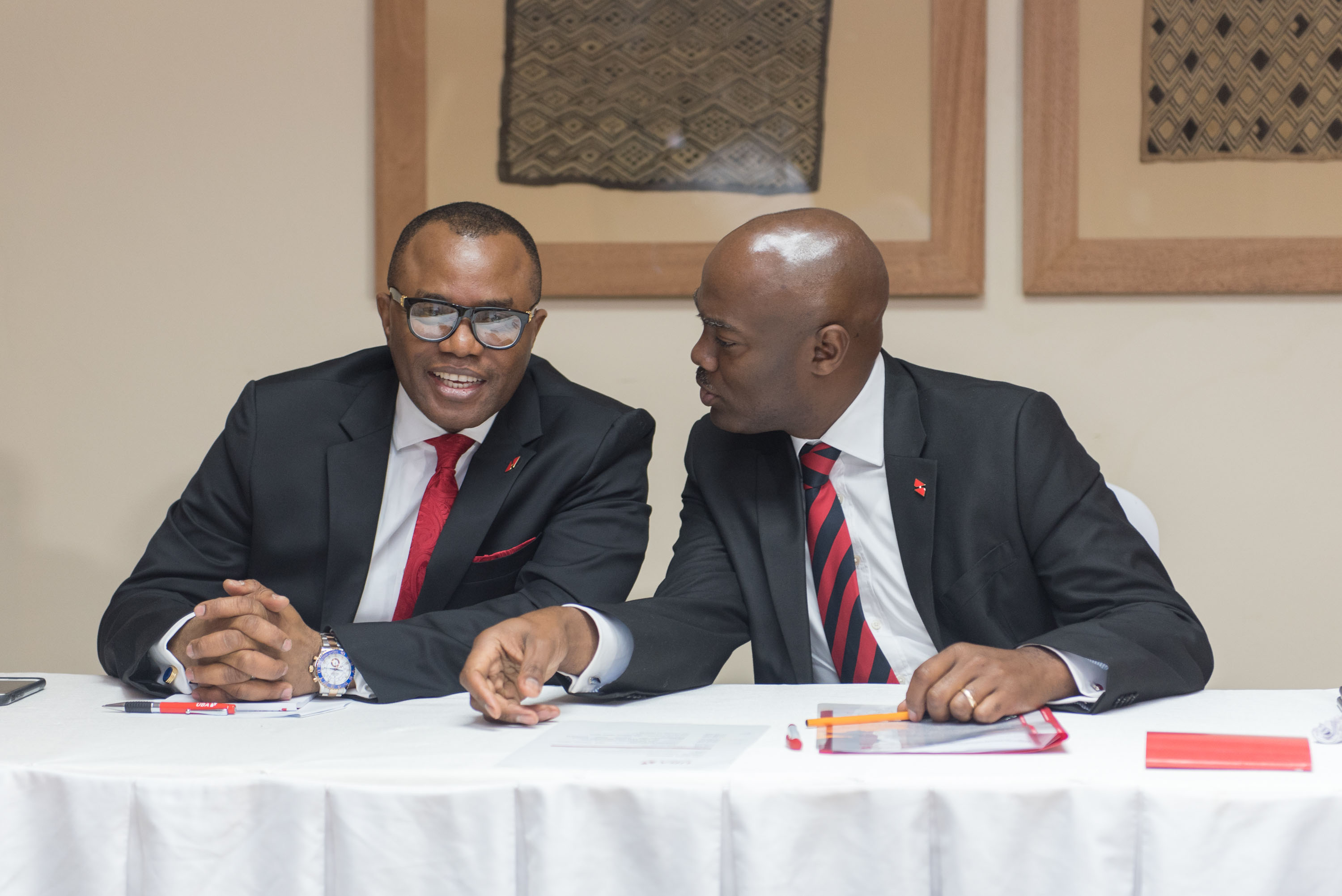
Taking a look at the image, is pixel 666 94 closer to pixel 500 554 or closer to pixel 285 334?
pixel 285 334

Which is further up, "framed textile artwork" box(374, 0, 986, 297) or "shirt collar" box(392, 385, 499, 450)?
"framed textile artwork" box(374, 0, 986, 297)

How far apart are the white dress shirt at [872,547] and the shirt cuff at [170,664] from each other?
1.01m

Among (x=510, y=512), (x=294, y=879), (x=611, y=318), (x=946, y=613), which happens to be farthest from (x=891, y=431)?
(x=294, y=879)

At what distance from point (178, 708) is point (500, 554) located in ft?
2.19

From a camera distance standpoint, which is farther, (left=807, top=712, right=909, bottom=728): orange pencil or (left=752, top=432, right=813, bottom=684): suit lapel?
(left=752, top=432, right=813, bottom=684): suit lapel

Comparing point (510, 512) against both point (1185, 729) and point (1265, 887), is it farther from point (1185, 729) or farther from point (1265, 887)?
point (1265, 887)

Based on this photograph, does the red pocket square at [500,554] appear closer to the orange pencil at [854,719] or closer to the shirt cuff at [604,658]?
the shirt cuff at [604,658]

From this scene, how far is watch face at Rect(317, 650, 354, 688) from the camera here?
1.53m

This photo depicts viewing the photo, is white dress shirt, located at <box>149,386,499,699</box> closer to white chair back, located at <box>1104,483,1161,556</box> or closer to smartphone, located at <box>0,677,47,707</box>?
smartphone, located at <box>0,677,47,707</box>

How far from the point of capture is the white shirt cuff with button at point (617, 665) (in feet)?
4.59

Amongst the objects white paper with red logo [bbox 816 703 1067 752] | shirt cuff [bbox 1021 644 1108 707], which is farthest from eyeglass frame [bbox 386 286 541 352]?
shirt cuff [bbox 1021 644 1108 707]

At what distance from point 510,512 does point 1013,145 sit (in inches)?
58.5

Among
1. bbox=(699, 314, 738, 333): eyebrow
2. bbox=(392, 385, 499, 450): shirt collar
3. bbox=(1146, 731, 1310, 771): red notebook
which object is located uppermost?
bbox=(699, 314, 738, 333): eyebrow

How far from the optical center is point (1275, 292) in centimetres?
254
